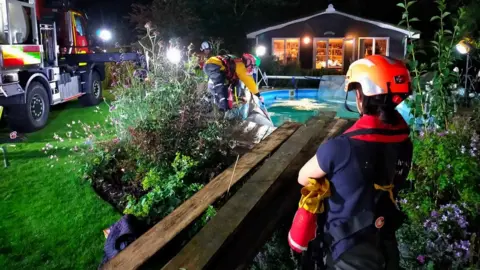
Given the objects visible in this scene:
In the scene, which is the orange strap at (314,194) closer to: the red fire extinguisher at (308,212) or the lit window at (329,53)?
the red fire extinguisher at (308,212)

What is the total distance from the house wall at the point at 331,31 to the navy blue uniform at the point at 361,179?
66.6ft

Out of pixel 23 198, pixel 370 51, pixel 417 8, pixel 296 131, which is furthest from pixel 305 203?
pixel 417 8

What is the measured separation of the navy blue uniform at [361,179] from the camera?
2.04 metres

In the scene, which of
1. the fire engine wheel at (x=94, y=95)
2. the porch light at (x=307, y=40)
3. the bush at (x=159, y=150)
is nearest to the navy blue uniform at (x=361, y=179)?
the bush at (x=159, y=150)

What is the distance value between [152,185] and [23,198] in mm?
Result: 1625

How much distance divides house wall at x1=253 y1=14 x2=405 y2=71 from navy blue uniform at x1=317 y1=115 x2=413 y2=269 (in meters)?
20.3

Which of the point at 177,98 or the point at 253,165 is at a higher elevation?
the point at 177,98

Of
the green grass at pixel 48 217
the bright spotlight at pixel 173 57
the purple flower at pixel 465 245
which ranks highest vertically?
the bright spotlight at pixel 173 57

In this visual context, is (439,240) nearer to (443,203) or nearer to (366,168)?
(443,203)

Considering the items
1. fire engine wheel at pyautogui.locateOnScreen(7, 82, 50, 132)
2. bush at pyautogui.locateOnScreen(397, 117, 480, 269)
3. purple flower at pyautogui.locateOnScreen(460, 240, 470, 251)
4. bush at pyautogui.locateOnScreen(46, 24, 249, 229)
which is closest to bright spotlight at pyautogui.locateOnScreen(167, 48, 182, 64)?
bush at pyautogui.locateOnScreen(46, 24, 249, 229)

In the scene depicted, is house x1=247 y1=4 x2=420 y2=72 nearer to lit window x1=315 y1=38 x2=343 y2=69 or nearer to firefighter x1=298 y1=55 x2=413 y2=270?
lit window x1=315 y1=38 x2=343 y2=69

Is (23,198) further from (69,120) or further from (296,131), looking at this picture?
(69,120)


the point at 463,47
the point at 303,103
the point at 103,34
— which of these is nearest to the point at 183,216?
the point at 463,47

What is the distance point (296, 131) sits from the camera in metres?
5.63
